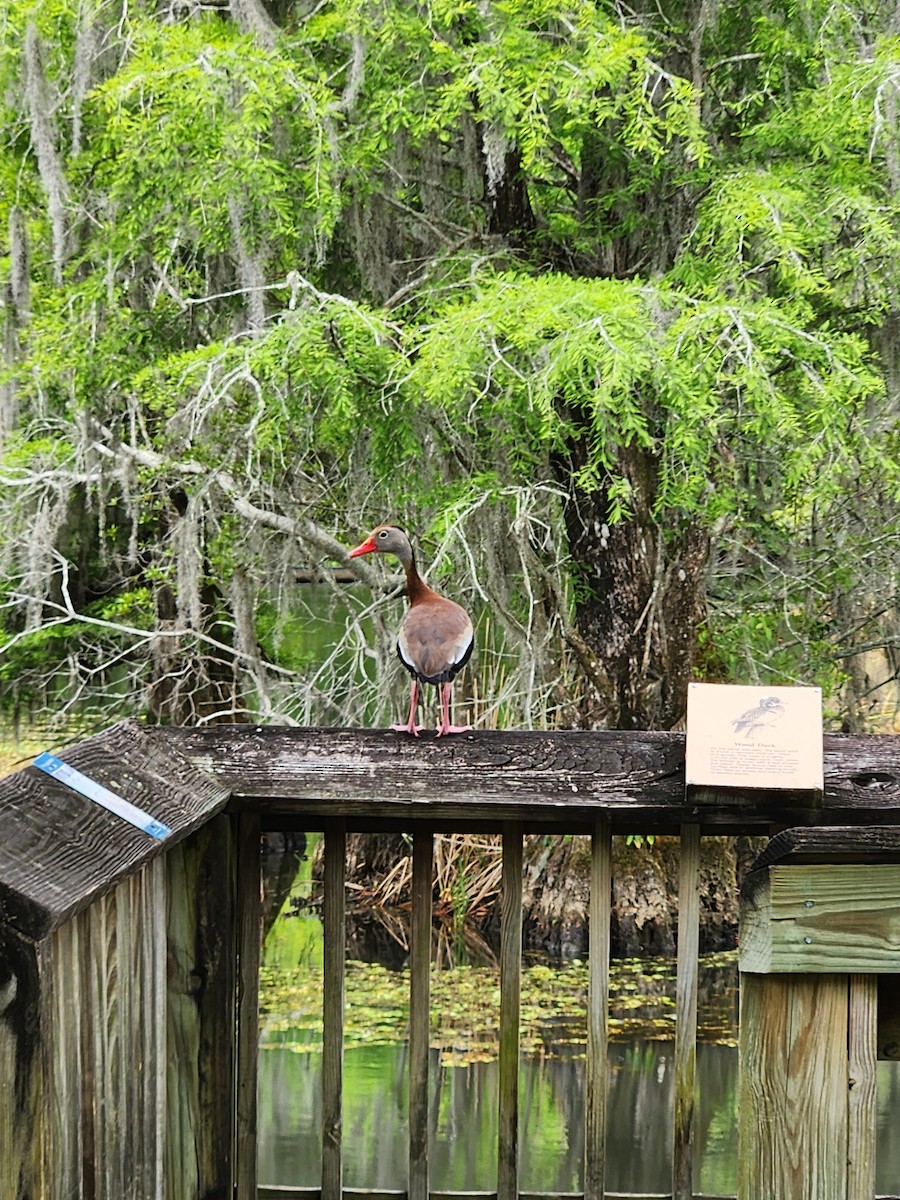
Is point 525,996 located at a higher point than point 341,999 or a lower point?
lower

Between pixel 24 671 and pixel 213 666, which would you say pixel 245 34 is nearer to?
pixel 213 666

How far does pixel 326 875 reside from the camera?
2.38 m

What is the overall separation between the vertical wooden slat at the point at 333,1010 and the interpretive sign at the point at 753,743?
2.03 ft

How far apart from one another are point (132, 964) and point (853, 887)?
3.12 feet

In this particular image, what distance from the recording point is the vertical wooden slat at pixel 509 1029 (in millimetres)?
2289

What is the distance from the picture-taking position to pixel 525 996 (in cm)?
741

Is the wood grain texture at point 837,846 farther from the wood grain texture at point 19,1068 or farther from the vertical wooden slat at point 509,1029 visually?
the vertical wooden slat at point 509,1029

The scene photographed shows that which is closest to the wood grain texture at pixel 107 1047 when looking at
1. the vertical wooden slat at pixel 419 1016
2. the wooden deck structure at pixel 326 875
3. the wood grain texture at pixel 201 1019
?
the wooden deck structure at pixel 326 875

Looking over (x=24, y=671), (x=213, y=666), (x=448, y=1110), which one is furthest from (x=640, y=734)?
(x=24, y=671)

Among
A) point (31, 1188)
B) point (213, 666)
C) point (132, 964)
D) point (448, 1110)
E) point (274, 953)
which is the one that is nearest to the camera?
point (31, 1188)

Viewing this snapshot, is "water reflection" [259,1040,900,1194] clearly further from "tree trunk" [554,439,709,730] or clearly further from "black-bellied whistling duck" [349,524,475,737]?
"black-bellied whistling duck" [349,524,475,737]

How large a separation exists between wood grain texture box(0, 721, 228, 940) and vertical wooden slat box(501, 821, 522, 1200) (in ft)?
1.72

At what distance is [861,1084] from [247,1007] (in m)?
1.32

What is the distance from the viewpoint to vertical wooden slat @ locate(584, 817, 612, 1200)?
2260mm
